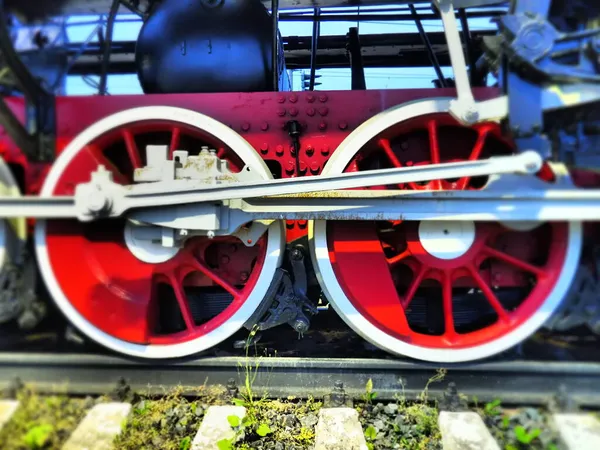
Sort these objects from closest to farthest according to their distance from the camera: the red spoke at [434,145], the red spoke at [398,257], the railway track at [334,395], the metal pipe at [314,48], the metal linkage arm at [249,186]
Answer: the metal linkage arm at [249,186]
the railway track at [334,395]
the red spoke at [434,145]
the red spoke at [398,257]
the metal pipe at [314,48]

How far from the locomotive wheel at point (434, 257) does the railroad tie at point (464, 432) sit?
220 mm

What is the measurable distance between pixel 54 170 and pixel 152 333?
31.2 inches

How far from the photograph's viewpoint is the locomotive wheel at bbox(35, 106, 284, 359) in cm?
163

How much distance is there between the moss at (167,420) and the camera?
1.58m

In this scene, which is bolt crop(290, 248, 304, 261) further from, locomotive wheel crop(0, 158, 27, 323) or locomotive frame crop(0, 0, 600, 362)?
locomotive wheel crop(0, 158, 27, 323)

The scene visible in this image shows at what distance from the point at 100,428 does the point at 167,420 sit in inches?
9.9

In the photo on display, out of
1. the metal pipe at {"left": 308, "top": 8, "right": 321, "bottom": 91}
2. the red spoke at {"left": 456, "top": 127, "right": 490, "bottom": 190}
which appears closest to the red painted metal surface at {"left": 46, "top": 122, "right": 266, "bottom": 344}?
the metal pipe at {"left": 308, "top": 8, "right": 321, "bottom": 91}

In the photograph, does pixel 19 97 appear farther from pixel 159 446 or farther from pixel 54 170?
pixel 159 446

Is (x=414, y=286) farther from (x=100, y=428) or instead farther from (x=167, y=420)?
(x=100, y=428)

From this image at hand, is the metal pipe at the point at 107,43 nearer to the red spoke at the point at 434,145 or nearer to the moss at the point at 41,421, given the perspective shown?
the moss at the point at 41,421

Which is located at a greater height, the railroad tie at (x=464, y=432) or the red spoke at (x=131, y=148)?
the red spoke at (x=131, y=148)

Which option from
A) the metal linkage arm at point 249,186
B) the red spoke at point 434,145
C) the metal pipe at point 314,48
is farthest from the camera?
the metal pipe at point 314,48

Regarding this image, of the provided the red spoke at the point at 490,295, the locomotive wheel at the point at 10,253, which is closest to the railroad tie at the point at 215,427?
the locomotive wheel at the point at 10,253

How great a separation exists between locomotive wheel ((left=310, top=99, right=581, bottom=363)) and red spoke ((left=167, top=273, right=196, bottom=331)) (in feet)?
2.01
